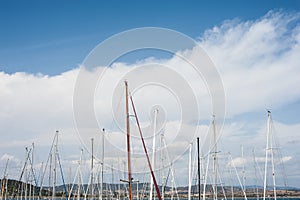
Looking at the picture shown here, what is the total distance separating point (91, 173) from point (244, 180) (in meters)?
34.0

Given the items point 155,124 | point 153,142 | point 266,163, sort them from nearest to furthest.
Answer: point 153,142 < point 155,124 < point 266,163

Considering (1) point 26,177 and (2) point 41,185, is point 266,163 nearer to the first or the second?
(2) point 41,185

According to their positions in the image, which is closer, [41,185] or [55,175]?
[55,175]

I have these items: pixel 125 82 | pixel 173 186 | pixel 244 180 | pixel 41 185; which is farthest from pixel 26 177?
pixel 125 82

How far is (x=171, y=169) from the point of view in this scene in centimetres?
7119

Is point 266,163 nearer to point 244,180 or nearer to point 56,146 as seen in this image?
point 244,180

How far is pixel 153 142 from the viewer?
4116 centimetres

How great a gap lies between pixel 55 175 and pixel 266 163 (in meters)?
38.0

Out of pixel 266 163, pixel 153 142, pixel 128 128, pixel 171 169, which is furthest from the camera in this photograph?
pixel 171 169

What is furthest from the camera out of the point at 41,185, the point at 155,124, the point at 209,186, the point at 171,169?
the point at 41,185

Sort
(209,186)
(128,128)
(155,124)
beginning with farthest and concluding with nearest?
(209,186) → (155,124) → (128,128)

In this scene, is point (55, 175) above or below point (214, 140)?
below

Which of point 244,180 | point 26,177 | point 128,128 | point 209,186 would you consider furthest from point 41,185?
point 128,128

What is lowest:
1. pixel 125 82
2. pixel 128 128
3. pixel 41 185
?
pixel 41 185
